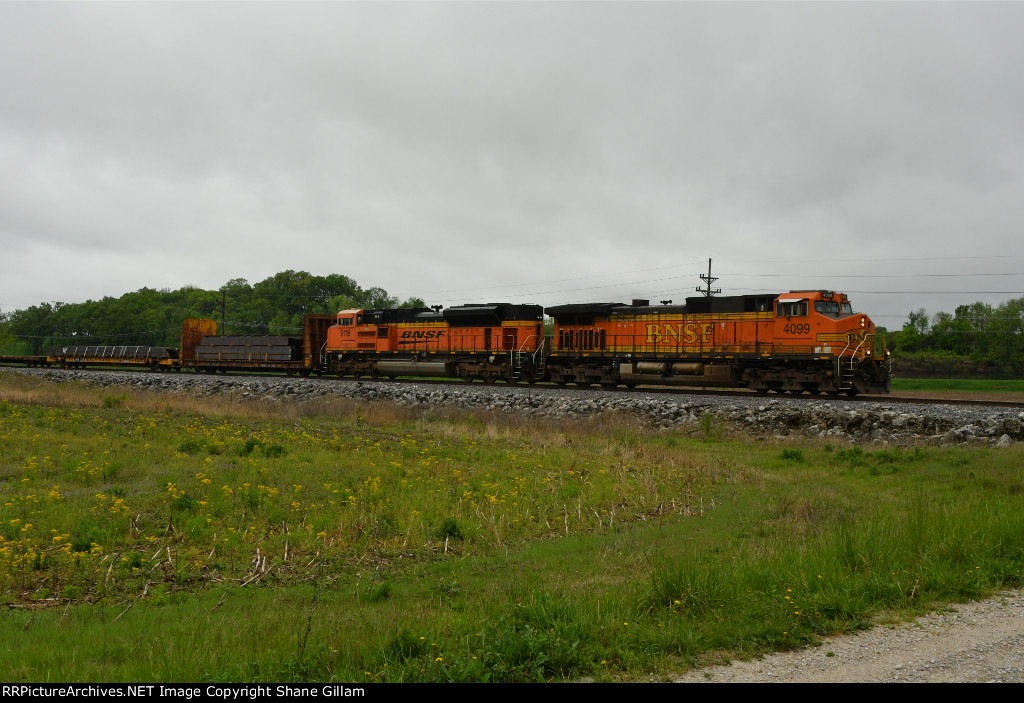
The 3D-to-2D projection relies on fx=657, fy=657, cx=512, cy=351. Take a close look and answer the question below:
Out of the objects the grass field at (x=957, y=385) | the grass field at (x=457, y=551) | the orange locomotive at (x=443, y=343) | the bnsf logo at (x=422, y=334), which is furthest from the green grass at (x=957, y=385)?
the grass field at (x=457, y=551)

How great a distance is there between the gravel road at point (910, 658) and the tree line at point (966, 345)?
172 ft

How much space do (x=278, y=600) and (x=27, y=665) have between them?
2.27 metres

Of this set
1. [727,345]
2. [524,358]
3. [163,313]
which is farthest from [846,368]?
[163,313]

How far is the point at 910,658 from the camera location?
471cm

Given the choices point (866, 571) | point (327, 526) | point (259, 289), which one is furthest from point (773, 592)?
point (259, 289)

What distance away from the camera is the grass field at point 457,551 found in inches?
201

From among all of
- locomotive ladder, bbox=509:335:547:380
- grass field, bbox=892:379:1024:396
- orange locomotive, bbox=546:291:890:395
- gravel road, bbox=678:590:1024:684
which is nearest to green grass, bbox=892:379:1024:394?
grass field, bbox=892:379:1024:396

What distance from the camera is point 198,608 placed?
21.6ft

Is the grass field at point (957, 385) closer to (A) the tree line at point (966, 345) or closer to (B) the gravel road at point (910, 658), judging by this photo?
(A) the tree line at point (966, 345)

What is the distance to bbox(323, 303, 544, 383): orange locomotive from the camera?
107ft

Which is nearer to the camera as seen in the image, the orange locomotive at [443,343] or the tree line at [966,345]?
the orange locomotive at [443,343]

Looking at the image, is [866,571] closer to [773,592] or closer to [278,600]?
[773,592]

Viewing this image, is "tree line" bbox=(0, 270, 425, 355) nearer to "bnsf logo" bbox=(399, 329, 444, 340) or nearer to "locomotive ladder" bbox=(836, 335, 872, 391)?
"bnsf logo" bbox=(399, 329, 444, 340)

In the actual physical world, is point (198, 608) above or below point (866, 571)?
below
